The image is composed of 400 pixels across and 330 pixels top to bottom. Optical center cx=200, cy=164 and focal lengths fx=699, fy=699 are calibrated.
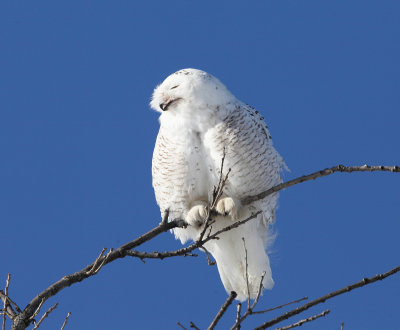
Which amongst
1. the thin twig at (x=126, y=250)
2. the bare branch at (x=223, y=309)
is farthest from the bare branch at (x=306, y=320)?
the thin twig at (x=126, y=250)

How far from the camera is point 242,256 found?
17.6 ft

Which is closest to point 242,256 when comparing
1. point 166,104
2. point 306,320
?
point 166,104

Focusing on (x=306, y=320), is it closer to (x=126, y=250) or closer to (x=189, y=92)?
(x=126, y=250)

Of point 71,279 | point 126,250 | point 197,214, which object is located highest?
point 197,214

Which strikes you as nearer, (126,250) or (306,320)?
(306,320)

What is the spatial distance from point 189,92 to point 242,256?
52.6 inches

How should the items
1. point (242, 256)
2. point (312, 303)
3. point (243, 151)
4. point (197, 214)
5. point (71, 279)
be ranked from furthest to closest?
1. point (242, 256)
2. point (197, 214)
3. point (243, 151)
4. point (71, 279)
5. point (312, 303)

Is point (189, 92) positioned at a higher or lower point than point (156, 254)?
higher

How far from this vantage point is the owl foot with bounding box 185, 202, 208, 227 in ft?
16.2

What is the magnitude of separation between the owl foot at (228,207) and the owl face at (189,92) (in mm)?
679

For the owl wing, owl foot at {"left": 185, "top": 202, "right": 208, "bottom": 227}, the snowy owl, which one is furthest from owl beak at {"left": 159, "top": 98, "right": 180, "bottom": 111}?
owl foot at {"left": 185, "top": 202, "right": 208, "bottom": 227}

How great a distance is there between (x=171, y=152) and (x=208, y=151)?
26 cm

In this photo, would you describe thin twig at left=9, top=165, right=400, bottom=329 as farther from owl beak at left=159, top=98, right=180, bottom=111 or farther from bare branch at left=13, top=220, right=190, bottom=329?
owl beak at left=159, top=98, right=180, bottom=111

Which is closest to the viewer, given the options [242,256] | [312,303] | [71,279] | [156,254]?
[312,303]
